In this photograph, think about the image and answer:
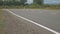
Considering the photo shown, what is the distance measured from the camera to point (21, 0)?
179 feet

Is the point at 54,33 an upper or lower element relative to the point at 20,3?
upper

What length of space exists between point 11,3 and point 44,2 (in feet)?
26.8

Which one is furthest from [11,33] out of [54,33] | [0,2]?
[0,2]

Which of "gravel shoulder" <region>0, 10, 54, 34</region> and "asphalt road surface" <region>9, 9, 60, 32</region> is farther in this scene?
"asphalt road surface" <region>9, 9, 60, 32</region>

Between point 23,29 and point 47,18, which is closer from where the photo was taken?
point 23,29

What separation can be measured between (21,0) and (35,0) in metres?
3.37

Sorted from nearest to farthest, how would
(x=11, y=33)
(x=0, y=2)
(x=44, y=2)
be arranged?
(x=11, y=33), (x=0, y=2), (x=44, y=2)

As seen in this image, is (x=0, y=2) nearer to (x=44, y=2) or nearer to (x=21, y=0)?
(x=21, y=0)

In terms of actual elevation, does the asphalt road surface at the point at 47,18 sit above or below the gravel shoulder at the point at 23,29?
below

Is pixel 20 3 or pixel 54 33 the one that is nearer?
pixel 54 33

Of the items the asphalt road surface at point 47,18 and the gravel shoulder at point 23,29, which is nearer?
the gravel shoulder at point 23,29

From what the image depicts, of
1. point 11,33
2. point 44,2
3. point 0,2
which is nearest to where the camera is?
point 11,33

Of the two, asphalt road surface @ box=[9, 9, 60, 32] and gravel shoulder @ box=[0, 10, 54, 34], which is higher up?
gravel shoulder @ box=[0, 10, 54, 34]

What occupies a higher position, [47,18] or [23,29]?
[23,29]
